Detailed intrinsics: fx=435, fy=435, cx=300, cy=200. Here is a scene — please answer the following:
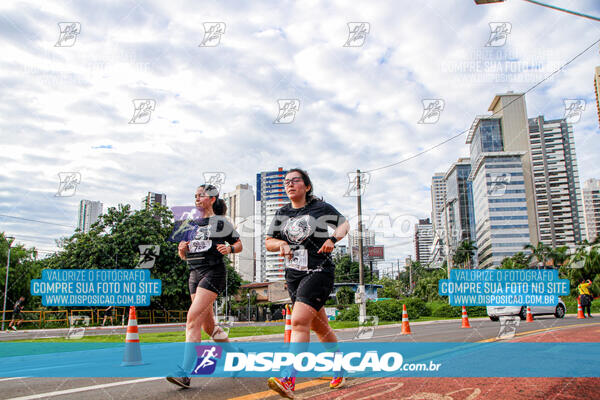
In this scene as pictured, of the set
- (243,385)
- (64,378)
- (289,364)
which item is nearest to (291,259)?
(289,364)

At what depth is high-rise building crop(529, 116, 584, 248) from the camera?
577ft

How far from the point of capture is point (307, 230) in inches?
137

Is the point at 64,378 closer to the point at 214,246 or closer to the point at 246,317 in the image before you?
the point at 214,246

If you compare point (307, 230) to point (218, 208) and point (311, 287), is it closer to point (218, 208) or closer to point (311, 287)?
point (311, 287)

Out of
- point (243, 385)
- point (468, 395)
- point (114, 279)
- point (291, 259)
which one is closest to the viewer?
point (468, 395)

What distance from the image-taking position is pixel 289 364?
296cm

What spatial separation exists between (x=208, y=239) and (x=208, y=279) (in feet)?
1.28

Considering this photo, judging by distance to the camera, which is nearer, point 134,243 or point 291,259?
point 291,259

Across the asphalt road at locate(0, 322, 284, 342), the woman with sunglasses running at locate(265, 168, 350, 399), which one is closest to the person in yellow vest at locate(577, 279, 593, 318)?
the asphalt road at locate(0, 322, 284, 342)

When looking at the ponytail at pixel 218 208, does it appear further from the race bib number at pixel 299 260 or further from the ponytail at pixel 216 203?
the race bib number at pixel 299 260

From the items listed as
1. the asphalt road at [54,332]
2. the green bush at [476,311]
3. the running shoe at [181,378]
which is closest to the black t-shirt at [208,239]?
the running shoe at [181,378]

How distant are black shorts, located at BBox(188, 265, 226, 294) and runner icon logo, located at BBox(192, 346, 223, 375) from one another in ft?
1.70

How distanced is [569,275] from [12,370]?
5754cm

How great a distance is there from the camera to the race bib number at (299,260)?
3.38 metres
